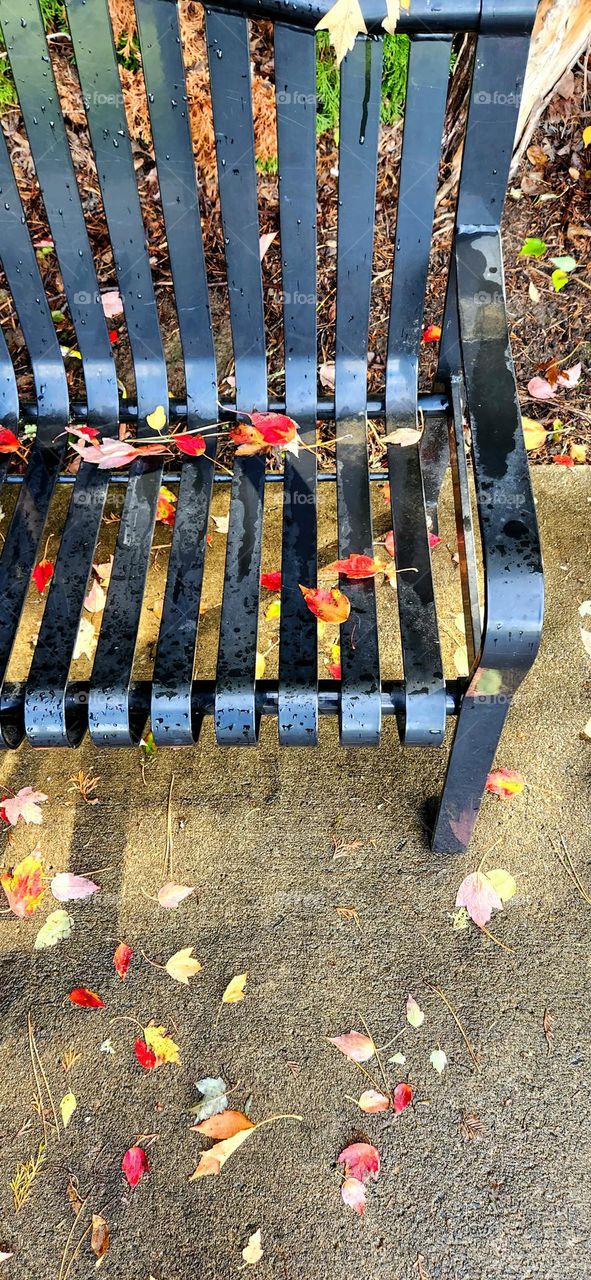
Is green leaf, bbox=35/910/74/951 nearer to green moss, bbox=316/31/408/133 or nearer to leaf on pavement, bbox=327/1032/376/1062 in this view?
leaf on pavement, bbox=327/1032/376/1062

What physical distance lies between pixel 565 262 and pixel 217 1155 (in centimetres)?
266

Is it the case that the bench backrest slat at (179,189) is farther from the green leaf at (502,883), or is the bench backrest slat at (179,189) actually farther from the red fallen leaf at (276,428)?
the green leaf at (502,883)

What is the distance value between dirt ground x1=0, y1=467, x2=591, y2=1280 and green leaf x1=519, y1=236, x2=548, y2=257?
1.43m

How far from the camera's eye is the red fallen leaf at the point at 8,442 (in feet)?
5.94

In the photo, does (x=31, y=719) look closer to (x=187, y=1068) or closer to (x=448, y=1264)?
(x=187, y=1068)

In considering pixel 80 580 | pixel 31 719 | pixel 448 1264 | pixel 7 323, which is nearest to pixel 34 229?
pixel 7 323

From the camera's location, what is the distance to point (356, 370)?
1836 mm

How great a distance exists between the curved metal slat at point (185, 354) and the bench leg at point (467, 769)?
48 centimetres

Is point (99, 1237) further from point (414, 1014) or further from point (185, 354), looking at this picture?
point (185, 354)

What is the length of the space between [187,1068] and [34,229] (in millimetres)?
2474

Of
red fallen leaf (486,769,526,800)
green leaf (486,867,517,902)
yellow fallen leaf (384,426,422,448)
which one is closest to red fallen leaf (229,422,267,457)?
yellow fallen leaf (384,426,422,448)

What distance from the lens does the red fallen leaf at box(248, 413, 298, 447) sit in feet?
5.99

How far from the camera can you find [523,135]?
97.3 inches

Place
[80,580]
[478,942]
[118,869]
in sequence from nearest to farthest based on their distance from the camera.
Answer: [80,580] < [478,942] < [118,869]
